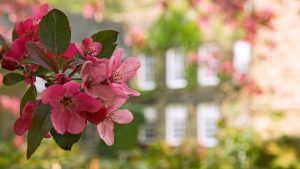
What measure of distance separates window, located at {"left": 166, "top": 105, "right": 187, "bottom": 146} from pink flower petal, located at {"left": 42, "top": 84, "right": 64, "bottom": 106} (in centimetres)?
1519

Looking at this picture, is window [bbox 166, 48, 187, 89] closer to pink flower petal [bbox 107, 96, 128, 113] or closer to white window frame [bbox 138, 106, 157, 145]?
white window frame [bbox 138, 106, 157, 145]

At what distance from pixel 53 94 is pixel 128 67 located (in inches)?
7.0

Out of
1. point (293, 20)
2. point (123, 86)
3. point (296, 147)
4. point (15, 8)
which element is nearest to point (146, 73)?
point (293, 20)

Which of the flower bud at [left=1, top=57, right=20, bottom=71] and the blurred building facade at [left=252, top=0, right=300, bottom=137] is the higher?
the blurred building facade at [left=252, top=0, right=300, bottom=137]

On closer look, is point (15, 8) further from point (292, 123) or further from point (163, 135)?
point (163, 135)

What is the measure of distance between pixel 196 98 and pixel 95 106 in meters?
14.7

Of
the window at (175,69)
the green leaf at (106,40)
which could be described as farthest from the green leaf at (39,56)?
the window at (175,69)

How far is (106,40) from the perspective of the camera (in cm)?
88

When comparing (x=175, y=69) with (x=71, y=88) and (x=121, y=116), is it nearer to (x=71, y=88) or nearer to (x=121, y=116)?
(x=121, y=116)

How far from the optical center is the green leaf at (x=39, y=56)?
0.78 m

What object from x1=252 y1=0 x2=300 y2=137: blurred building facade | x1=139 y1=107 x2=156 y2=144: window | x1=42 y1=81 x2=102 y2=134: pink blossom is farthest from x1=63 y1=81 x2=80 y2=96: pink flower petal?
x1=139 y1=107 x2=156 y2=144: window

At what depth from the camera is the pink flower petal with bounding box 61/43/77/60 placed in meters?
0.86

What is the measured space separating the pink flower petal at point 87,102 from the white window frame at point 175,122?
15.1m

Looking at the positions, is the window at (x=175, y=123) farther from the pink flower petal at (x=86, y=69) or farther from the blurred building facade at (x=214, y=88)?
the pink flower petal at (x=86, y=69)
